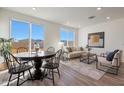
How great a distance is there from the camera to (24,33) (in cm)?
475

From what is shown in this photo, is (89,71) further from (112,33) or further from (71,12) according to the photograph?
(112,33)

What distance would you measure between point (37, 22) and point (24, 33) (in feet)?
3.33

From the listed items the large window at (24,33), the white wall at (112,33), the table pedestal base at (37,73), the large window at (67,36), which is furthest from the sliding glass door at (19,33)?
the white wall at (112,33)

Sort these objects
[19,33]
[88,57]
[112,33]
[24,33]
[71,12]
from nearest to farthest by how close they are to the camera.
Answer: [71,12]
[19,33]
[24,33]
[88,57]
[112,33]

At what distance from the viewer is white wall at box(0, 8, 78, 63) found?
3.80 metres

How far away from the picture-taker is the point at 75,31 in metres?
8.02

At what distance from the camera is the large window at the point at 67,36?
7.00 m

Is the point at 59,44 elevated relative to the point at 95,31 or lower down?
lower down

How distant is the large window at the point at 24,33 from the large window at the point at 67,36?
2.02 metres

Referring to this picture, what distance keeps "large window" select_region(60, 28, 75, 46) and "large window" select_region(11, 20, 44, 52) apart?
2.02 meters

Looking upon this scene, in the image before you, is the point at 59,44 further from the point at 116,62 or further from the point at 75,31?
the point at 116,62

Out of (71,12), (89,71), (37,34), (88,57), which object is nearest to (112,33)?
(88,57)

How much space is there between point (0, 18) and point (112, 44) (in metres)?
6.34
